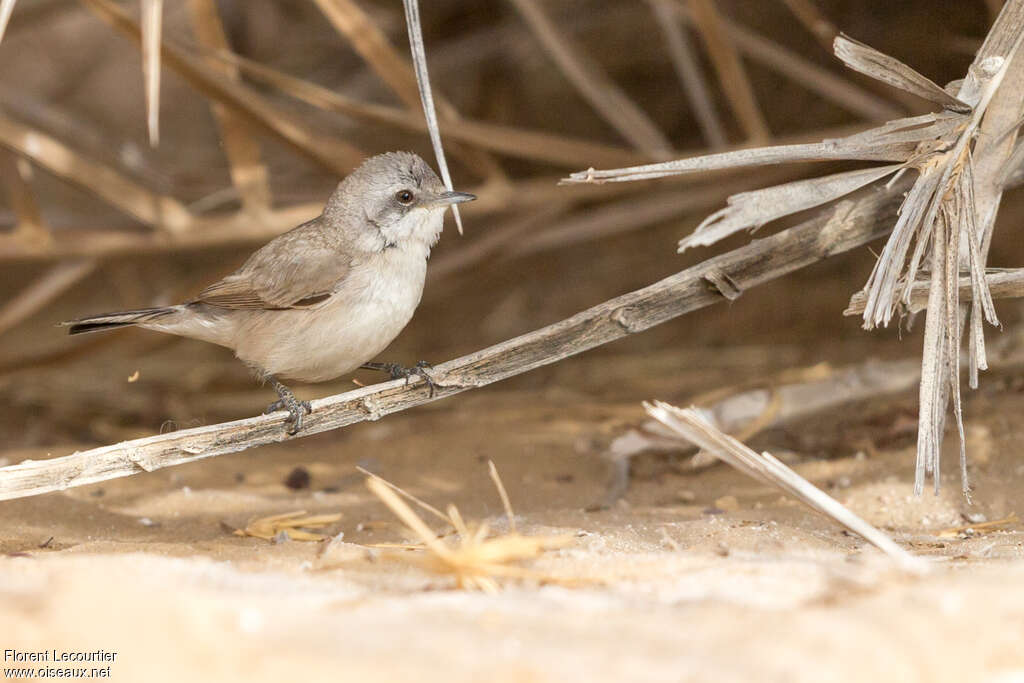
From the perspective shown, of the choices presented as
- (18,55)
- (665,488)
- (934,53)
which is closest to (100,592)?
(665,488)

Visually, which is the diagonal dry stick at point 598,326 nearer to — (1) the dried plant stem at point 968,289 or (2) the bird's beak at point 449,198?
(1) the dried plant stem at point 968,289

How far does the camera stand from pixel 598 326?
3.61 meters

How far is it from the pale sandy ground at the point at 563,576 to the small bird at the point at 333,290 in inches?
27.9

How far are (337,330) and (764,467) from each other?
1942mm

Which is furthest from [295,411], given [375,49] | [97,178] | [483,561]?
[97,178]

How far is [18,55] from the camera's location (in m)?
9.99

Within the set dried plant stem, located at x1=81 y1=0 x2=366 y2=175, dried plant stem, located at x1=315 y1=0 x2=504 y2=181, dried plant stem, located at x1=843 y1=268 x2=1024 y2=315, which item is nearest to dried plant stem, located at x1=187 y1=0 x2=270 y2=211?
dried plant stem, located at x1=81 y1=0 x2=366 y2=175

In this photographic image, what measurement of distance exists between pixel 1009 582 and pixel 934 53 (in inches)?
254

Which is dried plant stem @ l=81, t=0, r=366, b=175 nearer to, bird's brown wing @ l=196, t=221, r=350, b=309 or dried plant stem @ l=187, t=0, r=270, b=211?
dried plant stem @ l=187, t=0, r=270, b=211

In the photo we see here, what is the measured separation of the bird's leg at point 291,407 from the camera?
356cm

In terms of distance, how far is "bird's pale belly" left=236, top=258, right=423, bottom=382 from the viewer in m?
4.09

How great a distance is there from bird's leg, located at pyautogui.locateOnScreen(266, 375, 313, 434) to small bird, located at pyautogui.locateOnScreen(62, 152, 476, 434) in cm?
1

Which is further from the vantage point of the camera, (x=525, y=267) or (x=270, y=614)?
(x=525, y=267)

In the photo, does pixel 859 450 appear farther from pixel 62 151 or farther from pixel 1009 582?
pixel 62 151
